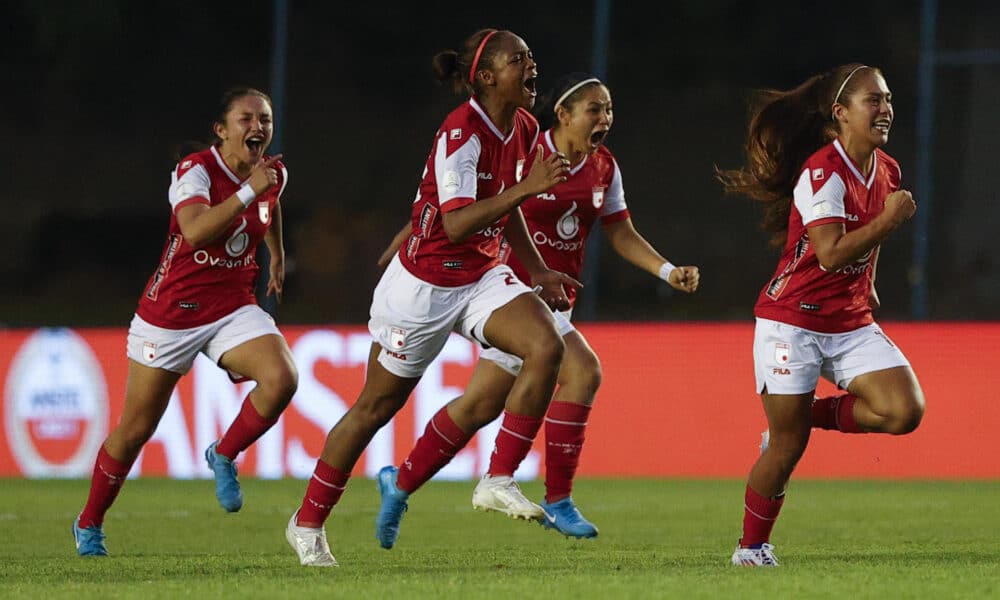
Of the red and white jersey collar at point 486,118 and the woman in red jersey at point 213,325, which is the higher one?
the red and white jersey collar at point 486,118

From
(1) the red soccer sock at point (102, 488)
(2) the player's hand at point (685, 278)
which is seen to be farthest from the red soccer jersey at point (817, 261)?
(1) the red soccer sock at point (102, 488)

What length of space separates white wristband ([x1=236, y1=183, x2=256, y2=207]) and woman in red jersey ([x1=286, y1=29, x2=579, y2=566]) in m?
0.69

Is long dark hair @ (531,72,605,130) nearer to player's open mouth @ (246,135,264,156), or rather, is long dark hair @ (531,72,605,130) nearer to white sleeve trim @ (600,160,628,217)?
white sleeve trim @ (600,160,628,217)

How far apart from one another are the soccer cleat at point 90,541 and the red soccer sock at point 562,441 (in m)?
1.98

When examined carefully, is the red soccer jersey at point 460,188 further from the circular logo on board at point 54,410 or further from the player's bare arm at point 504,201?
the circular logo on board at point 54,410

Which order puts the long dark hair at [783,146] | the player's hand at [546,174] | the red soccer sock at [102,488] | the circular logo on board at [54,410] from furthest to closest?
the circular logo on board at [54,410], the red soccer sock at [102,488], the long dark hair at [783,146], the player's hand at [546,174]

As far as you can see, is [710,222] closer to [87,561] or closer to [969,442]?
[969,442]

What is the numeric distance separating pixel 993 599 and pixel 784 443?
54.5 inches

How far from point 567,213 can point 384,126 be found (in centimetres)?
940

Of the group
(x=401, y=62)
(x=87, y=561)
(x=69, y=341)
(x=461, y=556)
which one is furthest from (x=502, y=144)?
(x=401, y=62)

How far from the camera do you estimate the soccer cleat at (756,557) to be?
6.57 m

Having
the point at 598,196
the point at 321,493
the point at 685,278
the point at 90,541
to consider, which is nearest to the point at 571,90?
the point at 598,196

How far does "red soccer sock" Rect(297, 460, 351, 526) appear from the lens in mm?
6742

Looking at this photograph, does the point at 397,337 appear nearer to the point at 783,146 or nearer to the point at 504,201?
the point at 504,201
